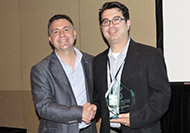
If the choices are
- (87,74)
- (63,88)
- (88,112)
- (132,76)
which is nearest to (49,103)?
(63,88)

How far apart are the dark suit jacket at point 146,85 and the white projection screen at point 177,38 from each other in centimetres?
90

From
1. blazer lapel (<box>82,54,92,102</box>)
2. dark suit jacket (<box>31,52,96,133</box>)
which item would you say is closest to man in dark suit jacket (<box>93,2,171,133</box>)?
blazer lapel (<box>82,54,92,102</box>)

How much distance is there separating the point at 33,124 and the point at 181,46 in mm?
2622

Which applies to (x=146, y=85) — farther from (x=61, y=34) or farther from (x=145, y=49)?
(x=61, y=34)

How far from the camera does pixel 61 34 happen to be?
262 cm

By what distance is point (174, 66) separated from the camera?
312 cm

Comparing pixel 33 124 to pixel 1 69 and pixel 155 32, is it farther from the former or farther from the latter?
pixel 155 32

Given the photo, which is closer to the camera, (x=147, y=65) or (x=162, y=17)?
(x=147, y=65)

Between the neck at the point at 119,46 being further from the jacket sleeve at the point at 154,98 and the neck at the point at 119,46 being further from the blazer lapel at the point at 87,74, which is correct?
the blazer lapel at the point at 87,74

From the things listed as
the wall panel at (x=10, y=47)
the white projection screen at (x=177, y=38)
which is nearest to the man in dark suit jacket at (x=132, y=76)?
the white projection screen at (x=177, y=38)

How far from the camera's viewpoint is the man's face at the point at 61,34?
103 inches

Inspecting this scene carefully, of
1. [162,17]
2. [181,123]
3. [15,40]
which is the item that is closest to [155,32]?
[162,17]

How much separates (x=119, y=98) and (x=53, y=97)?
76 centimetres

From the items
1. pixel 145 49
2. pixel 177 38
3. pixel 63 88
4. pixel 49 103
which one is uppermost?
pixel 177 38
